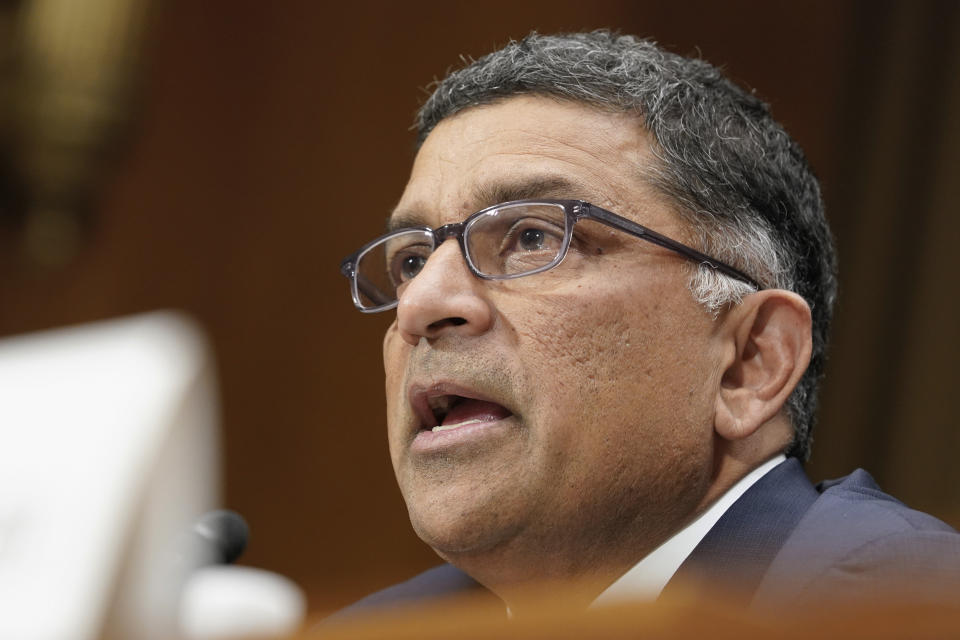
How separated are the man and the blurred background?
5.49 ft

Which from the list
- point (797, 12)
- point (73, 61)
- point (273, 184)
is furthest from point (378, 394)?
point (797, 12)

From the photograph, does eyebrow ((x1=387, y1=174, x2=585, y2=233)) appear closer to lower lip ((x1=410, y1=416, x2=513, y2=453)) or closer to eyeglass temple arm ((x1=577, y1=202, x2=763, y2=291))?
eyeglass temple arm ((x1=577, y1=202, x2=763, y2=291))

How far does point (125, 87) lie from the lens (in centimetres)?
398

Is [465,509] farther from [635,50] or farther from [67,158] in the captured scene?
[67,158]

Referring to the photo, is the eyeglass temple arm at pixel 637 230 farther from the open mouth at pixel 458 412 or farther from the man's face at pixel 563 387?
the open mouth at pixel 458 412

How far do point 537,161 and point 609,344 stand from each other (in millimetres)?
300

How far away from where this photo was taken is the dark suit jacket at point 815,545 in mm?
1327

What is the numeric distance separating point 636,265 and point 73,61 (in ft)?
9.16

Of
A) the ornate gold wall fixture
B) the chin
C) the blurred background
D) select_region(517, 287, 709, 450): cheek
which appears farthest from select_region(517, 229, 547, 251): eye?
the ornate gold wall fixture

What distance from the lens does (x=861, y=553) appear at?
1.35m

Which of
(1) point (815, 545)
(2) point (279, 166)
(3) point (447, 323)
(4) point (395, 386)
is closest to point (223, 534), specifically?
(4) point (395, 386)

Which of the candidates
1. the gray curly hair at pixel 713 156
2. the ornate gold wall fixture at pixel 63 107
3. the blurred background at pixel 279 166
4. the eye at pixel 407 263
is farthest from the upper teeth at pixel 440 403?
the ornate gold wall fixture at pixel 63 107

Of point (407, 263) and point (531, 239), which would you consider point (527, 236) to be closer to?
point (531, 239)

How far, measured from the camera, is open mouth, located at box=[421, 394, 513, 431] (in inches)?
62.8
